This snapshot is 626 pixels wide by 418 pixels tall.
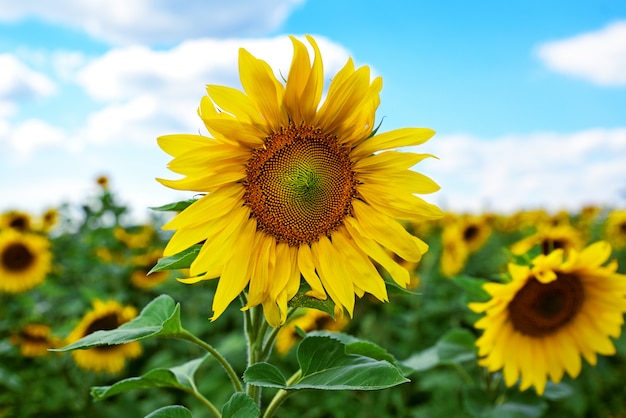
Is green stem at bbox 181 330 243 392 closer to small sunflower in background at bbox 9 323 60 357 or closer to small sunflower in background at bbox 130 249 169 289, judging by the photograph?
small sunflower in background at bbox 9 323 60 357

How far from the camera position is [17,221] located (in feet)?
25.2

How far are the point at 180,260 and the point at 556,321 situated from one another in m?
2.15

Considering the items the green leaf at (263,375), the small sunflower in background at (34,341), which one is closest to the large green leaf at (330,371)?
the green leaf at (263,375)

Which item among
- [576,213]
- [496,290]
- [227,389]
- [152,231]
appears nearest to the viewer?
[496,290]

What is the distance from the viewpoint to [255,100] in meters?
1.52

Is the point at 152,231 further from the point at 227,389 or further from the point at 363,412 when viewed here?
the point at 363,412

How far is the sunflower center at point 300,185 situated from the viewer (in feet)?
5.38

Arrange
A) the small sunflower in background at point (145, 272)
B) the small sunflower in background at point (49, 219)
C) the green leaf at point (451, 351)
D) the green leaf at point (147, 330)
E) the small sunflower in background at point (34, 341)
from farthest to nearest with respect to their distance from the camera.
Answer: the small sunflower in background at point (49, 219) < the small sunflower in background at point (145, 272) < the small sunflower in background at point (34, 341) < the green leaf at point (451, 351) < the green leaf at point (147, 330)

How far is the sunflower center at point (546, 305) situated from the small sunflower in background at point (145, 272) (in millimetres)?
3928

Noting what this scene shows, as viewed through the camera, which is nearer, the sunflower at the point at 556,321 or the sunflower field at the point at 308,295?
the sunflower field at the point at 308,295

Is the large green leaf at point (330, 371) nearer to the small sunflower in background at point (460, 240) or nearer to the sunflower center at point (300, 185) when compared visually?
the sunflower center at point (300, 185)

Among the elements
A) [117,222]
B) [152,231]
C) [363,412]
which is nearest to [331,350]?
[363,412]

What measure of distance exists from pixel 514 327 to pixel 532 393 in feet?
1.34

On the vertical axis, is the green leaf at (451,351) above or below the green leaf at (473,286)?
below
